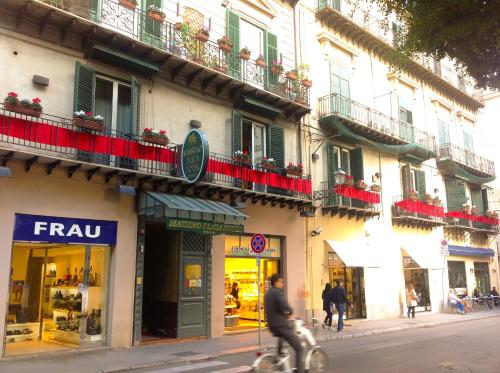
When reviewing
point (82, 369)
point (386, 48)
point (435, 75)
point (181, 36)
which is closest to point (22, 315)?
point (82, 369)

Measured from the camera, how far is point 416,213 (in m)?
23.4

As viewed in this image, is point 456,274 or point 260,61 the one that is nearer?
point 260,61

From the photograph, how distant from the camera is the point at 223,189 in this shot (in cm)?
1478

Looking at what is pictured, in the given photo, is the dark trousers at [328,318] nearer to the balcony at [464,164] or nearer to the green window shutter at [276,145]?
the green window shutter at [276,145]

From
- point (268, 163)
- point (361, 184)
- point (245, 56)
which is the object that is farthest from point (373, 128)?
point (245, 56)

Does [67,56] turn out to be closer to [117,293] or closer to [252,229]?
[117,293]

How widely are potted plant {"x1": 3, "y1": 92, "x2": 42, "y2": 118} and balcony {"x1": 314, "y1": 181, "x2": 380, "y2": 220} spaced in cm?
1112

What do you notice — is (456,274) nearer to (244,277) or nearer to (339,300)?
(339,300)

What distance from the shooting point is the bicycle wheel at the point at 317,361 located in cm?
805

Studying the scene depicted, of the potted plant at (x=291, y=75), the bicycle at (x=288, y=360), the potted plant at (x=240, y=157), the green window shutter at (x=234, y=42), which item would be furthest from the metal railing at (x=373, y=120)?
the bicycle at (x=288, y=360)

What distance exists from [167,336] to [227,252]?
332cm

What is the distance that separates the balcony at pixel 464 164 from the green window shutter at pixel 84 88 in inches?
807

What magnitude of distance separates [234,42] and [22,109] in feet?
27.7

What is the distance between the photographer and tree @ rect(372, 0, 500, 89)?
29.9 feet
